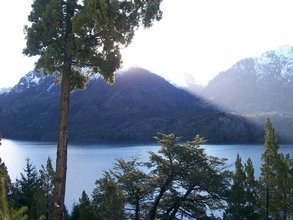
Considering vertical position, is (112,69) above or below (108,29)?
below

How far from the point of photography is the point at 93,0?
527 inches

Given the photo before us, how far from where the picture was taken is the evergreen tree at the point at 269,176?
127 feet

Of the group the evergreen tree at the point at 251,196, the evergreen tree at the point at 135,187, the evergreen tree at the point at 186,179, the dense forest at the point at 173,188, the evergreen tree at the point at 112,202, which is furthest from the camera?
the evergreen tree at the point at 251,196

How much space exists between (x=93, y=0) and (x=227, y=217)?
28.0 metres

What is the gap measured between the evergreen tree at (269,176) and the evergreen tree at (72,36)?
1091 inches

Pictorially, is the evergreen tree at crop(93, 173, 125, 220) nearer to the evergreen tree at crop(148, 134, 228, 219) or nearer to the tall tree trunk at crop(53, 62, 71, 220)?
the evergreen tree at crop(148, 134, 228, 219)

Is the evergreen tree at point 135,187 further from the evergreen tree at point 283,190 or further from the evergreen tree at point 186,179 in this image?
the evergreen tree at point 283,190

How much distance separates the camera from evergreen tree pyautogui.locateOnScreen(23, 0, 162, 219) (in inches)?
547

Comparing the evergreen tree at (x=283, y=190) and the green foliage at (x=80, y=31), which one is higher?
the green foliage at (x=80, y=31)

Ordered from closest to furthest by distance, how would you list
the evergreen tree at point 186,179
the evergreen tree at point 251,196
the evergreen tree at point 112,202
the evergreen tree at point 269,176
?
the evergreen tree at point 186,179 → the evergreen tree at point 112,202 → the evergreen tree at point 251,196 → the evergreen tree at point 269,176

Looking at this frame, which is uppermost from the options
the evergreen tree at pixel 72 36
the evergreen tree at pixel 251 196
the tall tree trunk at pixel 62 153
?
the evergreen tree at pixel 72 36

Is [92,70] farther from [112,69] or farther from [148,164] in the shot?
[148,164]

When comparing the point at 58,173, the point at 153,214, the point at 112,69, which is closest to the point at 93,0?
the point at 112,69

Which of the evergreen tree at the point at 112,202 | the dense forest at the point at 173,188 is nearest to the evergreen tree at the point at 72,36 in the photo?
the dense forest at the point at 173,188
